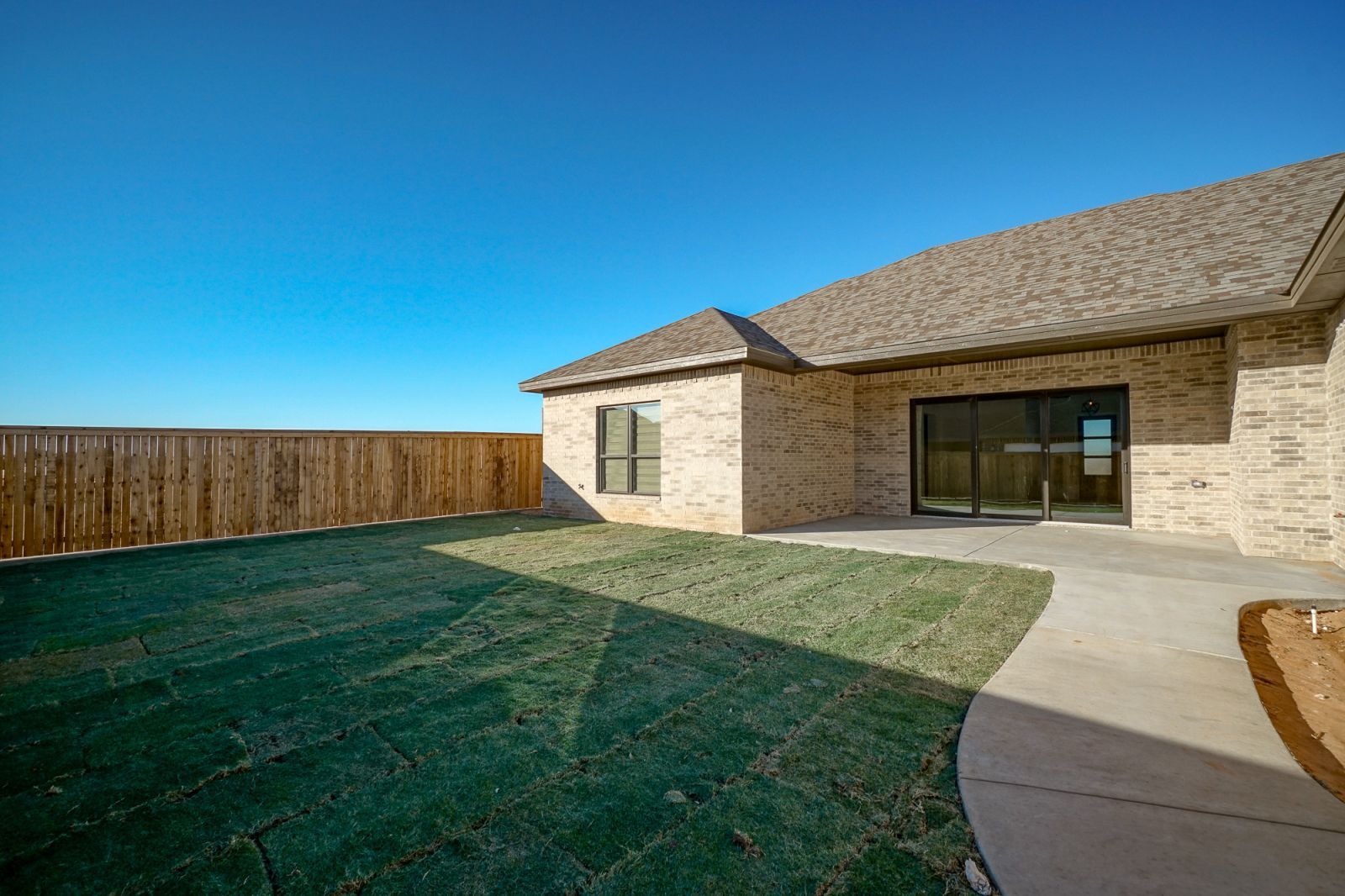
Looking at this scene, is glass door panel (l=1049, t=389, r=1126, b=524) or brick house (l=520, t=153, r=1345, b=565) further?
glass door panel (l=1049, t=389, r=1126, b=524)

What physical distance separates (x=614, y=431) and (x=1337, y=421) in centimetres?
966

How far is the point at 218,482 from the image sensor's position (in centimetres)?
859

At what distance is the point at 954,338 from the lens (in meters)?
7.59

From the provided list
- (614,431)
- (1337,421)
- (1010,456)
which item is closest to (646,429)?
(614,431)

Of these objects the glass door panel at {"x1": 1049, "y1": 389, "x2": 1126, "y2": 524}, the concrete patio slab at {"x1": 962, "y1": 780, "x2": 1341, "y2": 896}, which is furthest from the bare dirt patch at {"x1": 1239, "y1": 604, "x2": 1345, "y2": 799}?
the glass door panel at {"x1": 1049, "y1": 389, "x2": 1126, "y2": 524}

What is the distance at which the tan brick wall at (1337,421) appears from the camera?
5309 millimetres

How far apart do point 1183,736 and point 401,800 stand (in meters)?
3.44

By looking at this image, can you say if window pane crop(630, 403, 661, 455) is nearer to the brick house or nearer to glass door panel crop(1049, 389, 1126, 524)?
the brick house

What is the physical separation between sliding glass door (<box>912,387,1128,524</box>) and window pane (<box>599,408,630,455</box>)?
6015 millimetres

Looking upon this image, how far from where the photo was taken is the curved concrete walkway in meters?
1.59

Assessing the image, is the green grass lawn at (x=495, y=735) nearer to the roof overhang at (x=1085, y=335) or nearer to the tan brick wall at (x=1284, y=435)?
the roof overhang at (x=1085, y=335)

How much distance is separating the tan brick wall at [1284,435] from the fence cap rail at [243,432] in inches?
505

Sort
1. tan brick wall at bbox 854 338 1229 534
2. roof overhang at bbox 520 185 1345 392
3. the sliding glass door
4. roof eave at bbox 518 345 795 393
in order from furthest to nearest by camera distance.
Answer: the sliding glass door < roof eave at bbox 518 345 795 393 < tan brick wall at bbox 854 338 1229 534 < roof overhang at bbox 520 185 1345 392

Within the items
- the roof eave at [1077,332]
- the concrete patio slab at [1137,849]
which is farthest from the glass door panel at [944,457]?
the concrete patio slab at [1137,849]
